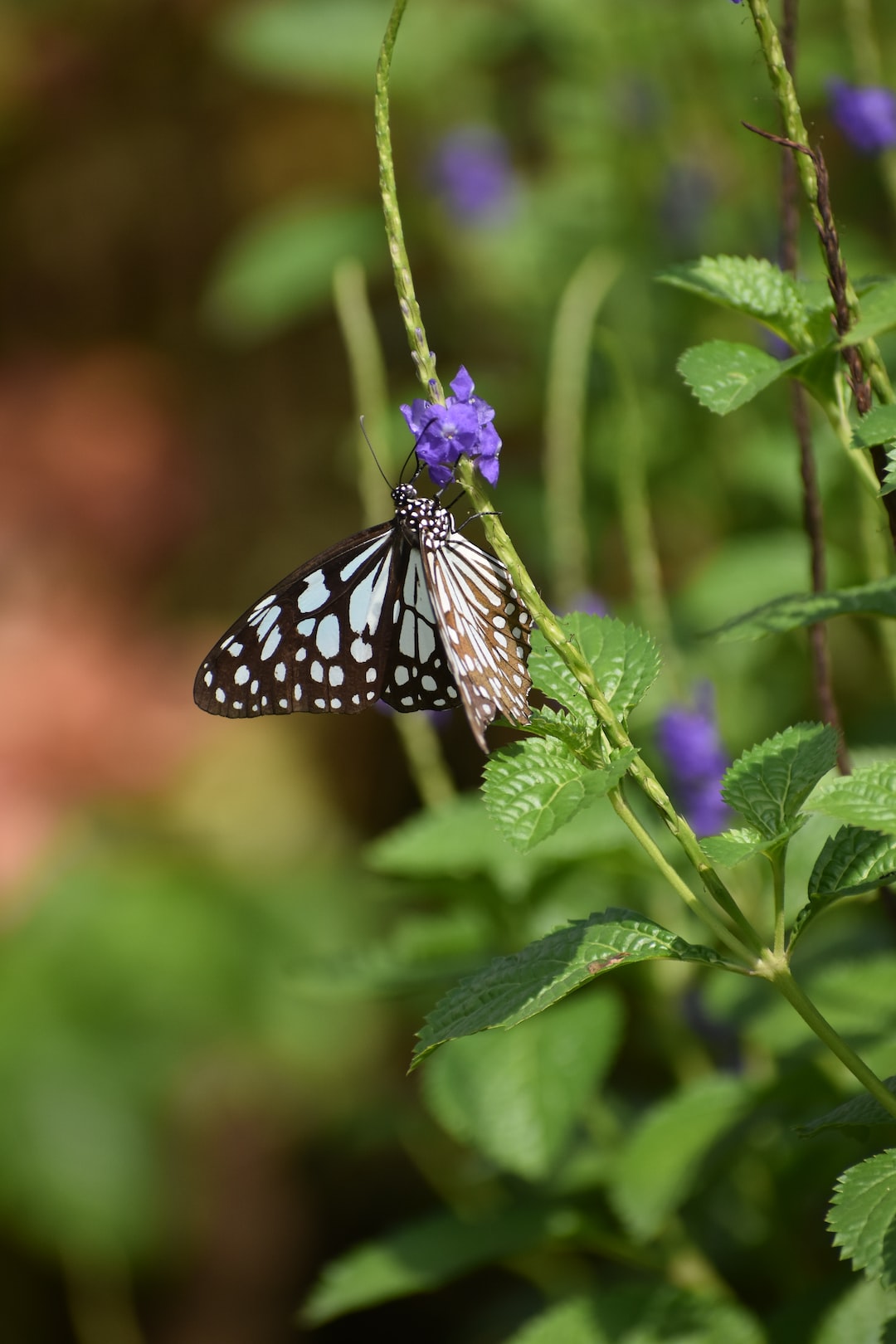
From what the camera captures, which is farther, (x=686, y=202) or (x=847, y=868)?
(x=686, y=202)

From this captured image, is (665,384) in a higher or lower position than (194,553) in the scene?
lower

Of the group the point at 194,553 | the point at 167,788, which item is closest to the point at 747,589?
the point at 167,788

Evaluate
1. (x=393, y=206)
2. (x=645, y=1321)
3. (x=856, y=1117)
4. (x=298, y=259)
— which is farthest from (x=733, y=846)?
(x=298, y=259)

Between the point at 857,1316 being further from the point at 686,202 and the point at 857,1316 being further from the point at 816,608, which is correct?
the point at 686,202

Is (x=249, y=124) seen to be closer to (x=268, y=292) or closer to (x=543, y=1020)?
(x=268, y=292)

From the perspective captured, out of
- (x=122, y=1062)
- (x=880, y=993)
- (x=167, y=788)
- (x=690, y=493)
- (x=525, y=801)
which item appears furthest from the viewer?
(x=167, y=788)

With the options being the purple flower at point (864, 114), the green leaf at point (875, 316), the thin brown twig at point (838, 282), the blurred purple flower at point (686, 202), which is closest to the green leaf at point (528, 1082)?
the thin brown twig at point (838, 282)
